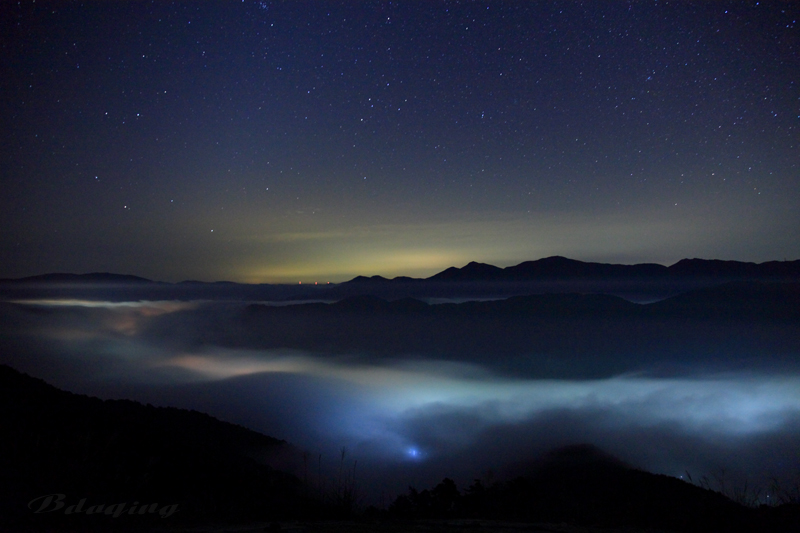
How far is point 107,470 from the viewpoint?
22.3 feet

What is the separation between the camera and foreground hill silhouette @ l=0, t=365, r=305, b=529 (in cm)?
538

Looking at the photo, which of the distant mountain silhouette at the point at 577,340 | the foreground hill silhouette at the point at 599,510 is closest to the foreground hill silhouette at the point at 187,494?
the foreground hill silhouette at the point at 599,510

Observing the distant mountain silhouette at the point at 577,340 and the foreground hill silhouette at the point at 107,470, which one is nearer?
the foreground hill silhouette at the point at 107,470

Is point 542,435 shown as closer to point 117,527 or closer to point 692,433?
point 692,433

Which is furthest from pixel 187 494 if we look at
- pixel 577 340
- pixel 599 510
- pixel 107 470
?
pixel 577 340

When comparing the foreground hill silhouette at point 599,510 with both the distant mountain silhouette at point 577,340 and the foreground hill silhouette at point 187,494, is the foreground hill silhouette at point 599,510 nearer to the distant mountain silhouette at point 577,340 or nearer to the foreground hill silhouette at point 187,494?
the foreground hill silhouette at point 187,494

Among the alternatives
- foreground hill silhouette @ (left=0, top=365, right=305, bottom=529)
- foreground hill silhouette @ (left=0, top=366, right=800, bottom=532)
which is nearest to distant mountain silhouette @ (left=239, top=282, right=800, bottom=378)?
foreground hill silhouette @ (left=0, top=366, right=800, bottom=532)

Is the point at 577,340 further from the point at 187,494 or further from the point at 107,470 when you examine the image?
the point at 107,470

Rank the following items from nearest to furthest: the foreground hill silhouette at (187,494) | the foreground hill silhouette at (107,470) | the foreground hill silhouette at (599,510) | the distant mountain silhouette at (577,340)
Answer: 1. the foreground hill silhouette at (187,494)
2. the foreground hill silhouette at (107,470)
3. the foreground hill silhouette at (599,510)
4. the distant mountain silhouette at (577,340)

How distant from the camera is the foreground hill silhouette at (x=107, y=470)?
5379 mm

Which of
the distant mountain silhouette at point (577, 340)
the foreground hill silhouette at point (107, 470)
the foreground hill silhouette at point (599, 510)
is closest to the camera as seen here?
the foreground hill silhouette at point (107, 470)

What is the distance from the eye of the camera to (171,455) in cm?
981

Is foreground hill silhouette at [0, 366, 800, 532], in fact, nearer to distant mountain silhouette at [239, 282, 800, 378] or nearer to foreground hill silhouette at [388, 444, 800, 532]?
foreground hill silhouette at [388, 444, 800, 532]

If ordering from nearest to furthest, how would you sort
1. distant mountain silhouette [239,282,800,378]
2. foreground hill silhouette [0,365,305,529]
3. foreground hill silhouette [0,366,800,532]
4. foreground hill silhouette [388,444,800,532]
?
foreground hill silhouette [0,366,800,532] < foreground hill silhouette [0,365,305,529] < foreground hill silhouette [388,444,800,532] < distant mountain silhouette [239,282,800,378]
